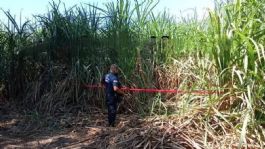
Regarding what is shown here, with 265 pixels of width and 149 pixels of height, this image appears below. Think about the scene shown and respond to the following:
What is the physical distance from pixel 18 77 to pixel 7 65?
351 mm

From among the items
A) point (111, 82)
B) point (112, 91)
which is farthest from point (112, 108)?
point (111, 82)

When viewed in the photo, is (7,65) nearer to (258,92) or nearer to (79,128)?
(79,128)

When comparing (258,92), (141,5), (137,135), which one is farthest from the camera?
(141,5)

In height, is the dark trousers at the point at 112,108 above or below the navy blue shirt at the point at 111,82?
below

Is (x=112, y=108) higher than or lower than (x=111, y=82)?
lower

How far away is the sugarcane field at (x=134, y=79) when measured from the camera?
197 inches

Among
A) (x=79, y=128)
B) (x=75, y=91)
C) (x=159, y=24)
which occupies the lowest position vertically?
(x=79, y=128)

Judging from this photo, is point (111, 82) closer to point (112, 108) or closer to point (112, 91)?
point (112, 91)

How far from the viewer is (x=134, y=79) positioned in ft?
23.2

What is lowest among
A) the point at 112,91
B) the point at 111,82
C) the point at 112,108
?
the point at 112,108

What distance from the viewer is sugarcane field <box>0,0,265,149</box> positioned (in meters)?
5.00

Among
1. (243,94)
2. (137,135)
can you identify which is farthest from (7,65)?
(243,94)

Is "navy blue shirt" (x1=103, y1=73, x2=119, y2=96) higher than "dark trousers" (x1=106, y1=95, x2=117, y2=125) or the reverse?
higher

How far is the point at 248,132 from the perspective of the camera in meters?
4.84
